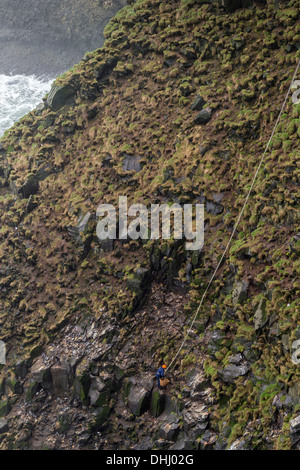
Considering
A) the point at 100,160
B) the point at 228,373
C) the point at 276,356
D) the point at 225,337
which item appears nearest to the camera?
the point at 276,356

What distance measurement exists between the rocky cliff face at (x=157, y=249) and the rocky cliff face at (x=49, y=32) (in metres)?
24.1

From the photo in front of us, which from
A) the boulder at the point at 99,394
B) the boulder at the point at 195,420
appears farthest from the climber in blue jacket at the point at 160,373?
the boulder at the point at 99,394

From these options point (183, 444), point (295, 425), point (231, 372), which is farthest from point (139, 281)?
point (295, 425)

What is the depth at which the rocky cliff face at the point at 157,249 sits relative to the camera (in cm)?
1187

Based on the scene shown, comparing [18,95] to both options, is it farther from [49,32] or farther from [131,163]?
[131,163]

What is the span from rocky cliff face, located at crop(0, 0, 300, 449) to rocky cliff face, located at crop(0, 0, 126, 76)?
2413cm

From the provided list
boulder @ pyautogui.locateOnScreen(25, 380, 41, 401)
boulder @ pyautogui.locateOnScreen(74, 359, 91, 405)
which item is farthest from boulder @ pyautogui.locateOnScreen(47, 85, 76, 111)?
boulder @ pyautogui.locateOnScreen(25, 380, 41, 401)

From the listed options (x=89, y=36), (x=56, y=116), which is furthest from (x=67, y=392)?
(x=89, y=36)

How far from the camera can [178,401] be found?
41.9ft

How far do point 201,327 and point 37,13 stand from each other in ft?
154

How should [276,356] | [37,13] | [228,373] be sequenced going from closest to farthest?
1. [276,356]
2. [228,373]
3. [37,13]

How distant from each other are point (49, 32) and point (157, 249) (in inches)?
1605

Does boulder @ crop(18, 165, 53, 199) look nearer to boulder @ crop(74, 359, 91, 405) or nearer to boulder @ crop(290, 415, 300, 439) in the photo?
boulder @ crop(74, 359, 91, 405)
